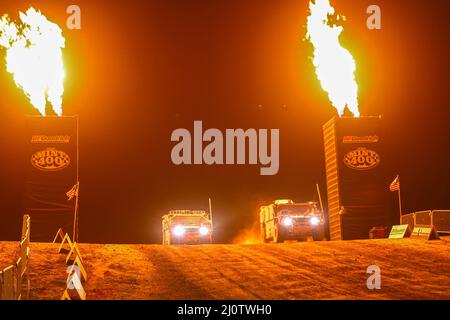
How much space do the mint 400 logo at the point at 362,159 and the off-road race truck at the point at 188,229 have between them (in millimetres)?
7344

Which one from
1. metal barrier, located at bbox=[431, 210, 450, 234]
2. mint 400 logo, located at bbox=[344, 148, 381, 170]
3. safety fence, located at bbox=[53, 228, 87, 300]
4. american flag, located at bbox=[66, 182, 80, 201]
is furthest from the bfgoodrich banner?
metal barrier, located at bbox=[431, 210, 450, 234]

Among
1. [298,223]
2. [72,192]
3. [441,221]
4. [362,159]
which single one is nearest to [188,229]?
[298,223]

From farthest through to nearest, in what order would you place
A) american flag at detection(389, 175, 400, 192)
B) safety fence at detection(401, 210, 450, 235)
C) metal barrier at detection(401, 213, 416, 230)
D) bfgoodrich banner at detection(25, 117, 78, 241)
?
american flag at detection(389, 175, 400, 192) → metal barrier at detection(401, 213, 416, 230) → safety fence at detection(401, 210, 450, 235) → bfgoodrich banner at detection(25, 117, 78, 241)

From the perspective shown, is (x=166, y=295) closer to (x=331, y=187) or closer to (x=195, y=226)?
(x=195, y=226)

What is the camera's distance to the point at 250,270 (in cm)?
1770

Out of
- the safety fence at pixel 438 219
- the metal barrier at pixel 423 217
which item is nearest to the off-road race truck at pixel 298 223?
the metal barrier at pixel 423 217

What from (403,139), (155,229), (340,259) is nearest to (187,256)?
(340,259)

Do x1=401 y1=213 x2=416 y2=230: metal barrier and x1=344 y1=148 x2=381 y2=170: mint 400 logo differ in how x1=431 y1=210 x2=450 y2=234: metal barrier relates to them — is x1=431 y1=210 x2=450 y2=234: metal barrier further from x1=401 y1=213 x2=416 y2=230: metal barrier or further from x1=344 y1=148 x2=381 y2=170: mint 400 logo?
x1=344 y1=148 x2=381 y2=170: mint 400 logo

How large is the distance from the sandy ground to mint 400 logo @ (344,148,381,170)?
244 inches

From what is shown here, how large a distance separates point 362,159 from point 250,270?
44.9ft

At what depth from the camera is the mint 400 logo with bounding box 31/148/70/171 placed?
26.8 meters

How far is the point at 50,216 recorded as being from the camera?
26.6 m
